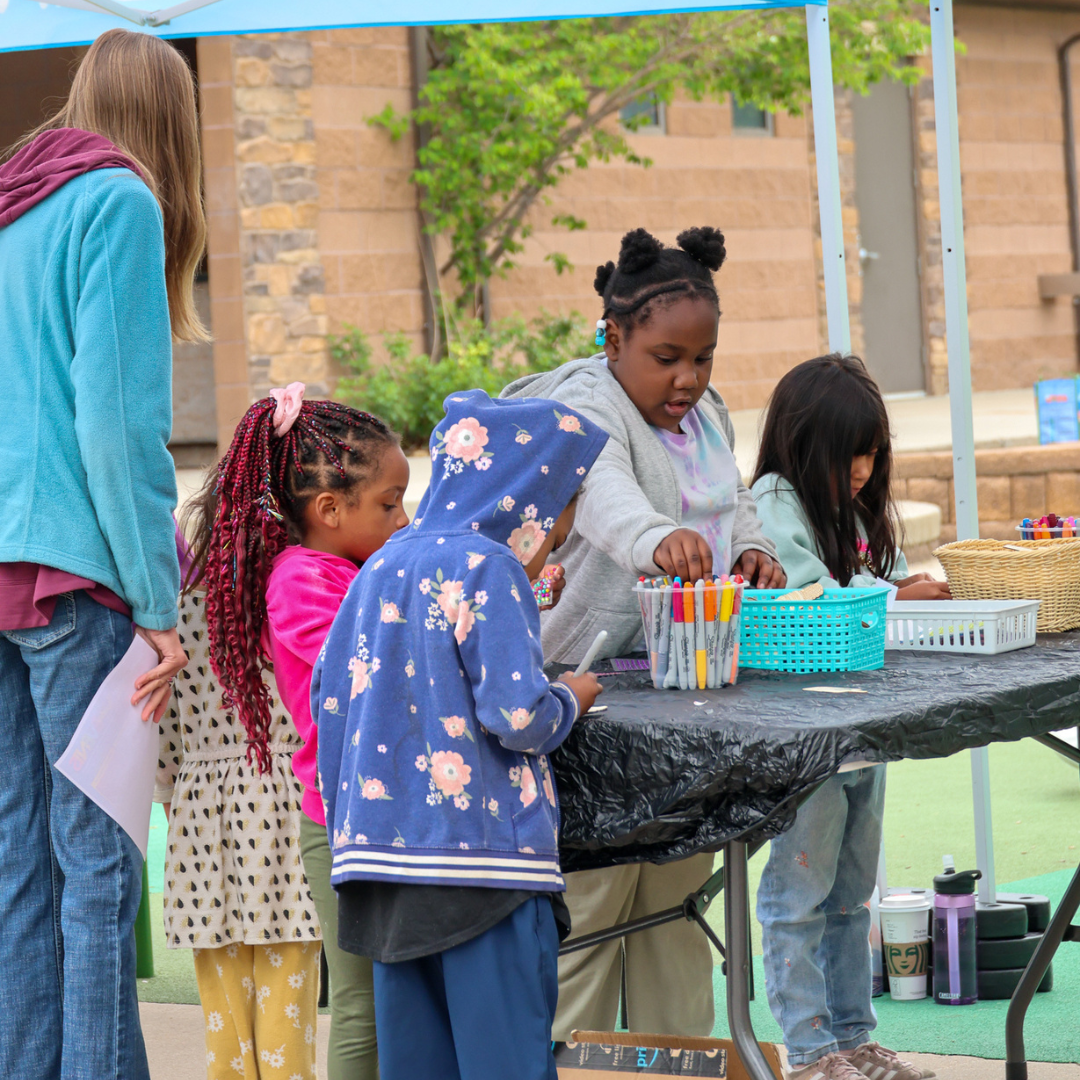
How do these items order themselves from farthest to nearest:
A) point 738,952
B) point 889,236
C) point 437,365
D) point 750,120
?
point 889,236, point 750,120, point 437,365, point 738,952

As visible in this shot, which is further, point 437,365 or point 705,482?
point 437,365

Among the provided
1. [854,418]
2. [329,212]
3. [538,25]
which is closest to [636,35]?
[538,25]

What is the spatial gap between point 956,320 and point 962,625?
1.35m

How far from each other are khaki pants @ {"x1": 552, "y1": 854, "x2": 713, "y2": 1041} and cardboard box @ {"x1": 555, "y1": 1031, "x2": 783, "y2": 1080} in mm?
401

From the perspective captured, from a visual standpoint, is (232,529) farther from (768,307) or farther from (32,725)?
(768,307)

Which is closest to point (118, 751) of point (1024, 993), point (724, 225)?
point (1024, 993)

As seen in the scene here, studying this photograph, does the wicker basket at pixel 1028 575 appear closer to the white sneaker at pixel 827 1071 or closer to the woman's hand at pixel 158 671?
the white sneaker at pixel 827 1071

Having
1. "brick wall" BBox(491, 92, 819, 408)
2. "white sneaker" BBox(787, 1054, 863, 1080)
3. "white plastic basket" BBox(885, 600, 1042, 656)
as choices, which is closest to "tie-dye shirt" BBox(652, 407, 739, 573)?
"white plastic basket" BBox(885, 600, 1042, 656)

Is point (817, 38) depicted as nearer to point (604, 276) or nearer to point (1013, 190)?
point (604, 276)

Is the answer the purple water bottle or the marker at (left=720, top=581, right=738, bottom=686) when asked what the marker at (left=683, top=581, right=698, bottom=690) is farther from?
→ the purple water bottle

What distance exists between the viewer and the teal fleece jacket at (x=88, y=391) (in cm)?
215

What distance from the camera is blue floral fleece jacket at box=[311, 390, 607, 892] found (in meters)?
1.78

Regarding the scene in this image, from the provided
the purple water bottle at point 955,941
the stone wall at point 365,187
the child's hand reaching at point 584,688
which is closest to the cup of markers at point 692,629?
the child's hand reaching at point 584,688

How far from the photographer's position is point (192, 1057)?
3076 millimetres
